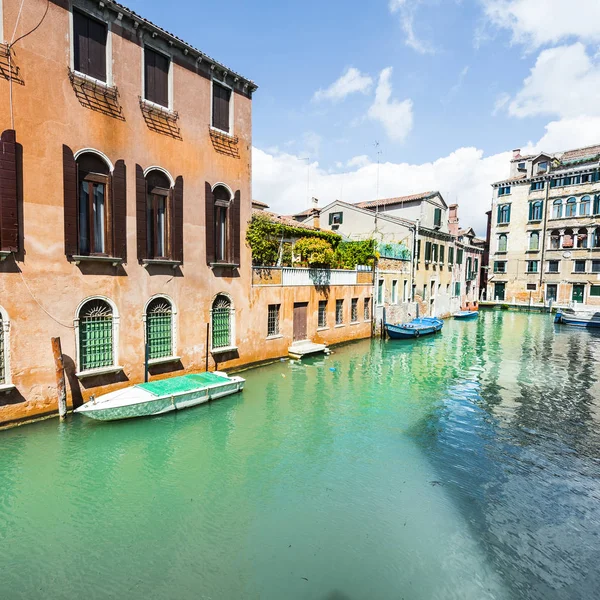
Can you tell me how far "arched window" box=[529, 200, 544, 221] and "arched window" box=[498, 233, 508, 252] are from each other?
10.8ft

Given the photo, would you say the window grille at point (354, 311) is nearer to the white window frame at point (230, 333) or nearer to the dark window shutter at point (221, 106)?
the white window frame at point (230, 333)

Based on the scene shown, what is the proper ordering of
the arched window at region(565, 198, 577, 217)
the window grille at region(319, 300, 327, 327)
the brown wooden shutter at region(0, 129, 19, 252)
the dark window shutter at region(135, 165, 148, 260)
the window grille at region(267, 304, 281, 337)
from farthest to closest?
the arched window at region(565, 198, 577, 217) → the window grille at region(319, 300, 327, 327) → the window grille at region(267, 304, 281, 337) → the dark window shutter at region(135, 165, 148, 260) → the brown wooden shutter at region(0, 129, 19, 252)

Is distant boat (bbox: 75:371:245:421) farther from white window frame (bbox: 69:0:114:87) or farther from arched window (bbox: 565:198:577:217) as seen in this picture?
arched window (bbox: 565:198:577:217)

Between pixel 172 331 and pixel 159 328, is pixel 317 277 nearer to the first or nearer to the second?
pixel 172 331

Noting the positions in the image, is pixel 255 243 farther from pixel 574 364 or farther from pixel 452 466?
pixel 574 364

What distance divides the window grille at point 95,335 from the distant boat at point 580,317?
35584 mm

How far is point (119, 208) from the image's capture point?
1068cm

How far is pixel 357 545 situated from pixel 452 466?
3533mm

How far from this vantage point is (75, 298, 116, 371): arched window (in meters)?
10.2

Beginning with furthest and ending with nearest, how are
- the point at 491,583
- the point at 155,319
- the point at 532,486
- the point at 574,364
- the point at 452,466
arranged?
the point at 574,364 < the point at 155,319 < the point at 452,466 < the point at 532,486 < the point at 491,583

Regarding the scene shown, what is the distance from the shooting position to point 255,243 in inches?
586

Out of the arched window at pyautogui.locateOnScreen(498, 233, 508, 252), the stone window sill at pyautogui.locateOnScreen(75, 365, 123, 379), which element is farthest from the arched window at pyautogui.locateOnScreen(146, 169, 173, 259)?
the arched window at pyautogui.locateOnScreen(498, 233, 508, 252)

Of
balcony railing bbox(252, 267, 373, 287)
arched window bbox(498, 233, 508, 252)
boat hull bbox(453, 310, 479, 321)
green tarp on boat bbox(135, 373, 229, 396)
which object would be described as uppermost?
arched window bbox(498, 233, 508, 252)

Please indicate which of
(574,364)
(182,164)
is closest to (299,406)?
(182,164)
